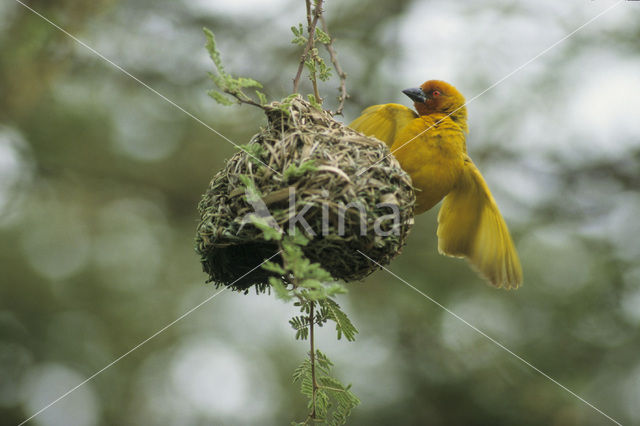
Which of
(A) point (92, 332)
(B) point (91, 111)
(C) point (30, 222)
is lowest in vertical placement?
(A) point (92, 332)

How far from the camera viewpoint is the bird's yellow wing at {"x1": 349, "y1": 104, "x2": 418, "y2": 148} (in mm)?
2976

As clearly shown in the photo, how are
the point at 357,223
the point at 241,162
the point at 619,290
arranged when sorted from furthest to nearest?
the point at 619,290, the point at 241,162, the point at 357,223

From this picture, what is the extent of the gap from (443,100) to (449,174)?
442 mm

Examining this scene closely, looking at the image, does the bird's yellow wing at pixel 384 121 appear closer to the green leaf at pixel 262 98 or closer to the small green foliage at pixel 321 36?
the small green foliage at pixel 321 36

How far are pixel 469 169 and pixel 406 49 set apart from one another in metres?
2.86

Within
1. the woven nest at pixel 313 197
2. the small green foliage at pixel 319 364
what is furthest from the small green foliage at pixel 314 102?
the small green foliage at pixel 319 364

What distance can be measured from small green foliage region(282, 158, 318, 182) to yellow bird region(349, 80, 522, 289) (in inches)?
30.7

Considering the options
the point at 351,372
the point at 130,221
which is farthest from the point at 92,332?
the point at 351,372

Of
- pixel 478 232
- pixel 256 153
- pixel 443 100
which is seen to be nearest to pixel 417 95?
pixel 443 100

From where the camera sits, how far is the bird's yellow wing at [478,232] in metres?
2.69

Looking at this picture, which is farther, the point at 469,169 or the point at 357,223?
the point at 469,169

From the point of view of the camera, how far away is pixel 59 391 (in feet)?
16.9

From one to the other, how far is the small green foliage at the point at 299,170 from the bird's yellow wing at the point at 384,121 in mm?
1116

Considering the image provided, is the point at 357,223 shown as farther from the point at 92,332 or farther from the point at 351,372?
the point at 92,332
